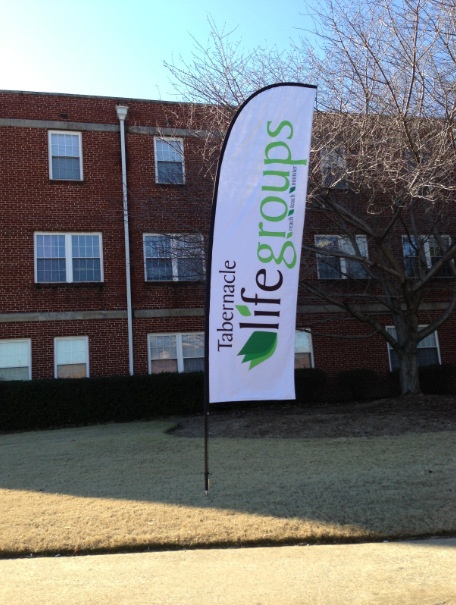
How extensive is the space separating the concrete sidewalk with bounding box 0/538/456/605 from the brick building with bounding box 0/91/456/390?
12.1 meters

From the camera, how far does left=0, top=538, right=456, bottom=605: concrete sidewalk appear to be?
4105 millimetres

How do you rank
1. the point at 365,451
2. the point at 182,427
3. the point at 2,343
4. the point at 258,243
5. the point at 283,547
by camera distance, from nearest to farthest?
the point at 283,547 < the point at 258,243 < the point at 365,451 < the point at 182,427 < the point at 2,343

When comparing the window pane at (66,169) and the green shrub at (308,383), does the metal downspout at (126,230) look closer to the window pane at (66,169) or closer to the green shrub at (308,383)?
the window pane at (66,169)

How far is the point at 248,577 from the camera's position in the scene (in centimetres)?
452

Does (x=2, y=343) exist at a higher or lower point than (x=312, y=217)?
lower

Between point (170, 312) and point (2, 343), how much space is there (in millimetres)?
4988

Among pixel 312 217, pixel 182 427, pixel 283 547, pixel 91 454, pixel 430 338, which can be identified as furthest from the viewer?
pixel 430 338

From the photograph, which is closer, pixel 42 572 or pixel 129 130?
pixel 42 572

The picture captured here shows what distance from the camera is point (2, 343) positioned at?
17.0 meters

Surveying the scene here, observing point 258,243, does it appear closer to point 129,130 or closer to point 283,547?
point 283,547

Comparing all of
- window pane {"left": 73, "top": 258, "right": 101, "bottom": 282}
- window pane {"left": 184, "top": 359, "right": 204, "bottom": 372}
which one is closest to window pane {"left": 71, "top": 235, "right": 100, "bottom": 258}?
window pane {"left": 73, "top": 258, "right": 101, "bottom": 282}

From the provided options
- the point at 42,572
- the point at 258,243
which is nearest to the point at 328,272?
the point at 258,243

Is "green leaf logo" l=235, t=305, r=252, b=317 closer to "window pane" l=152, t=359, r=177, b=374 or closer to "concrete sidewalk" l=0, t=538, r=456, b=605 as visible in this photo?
"concrete sidewalk" l=0, t=538, r=456, b=605

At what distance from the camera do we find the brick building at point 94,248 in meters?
17.2
